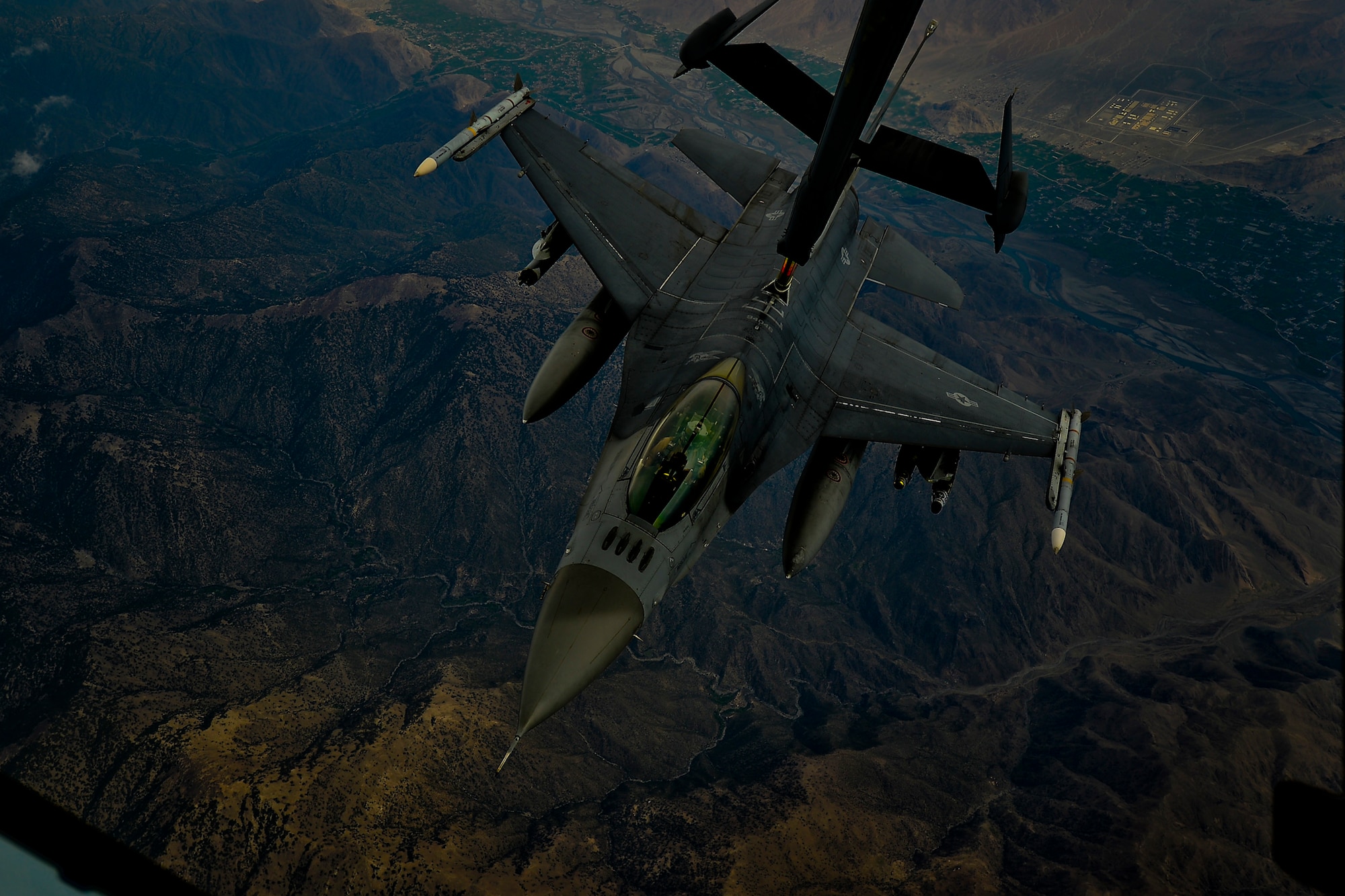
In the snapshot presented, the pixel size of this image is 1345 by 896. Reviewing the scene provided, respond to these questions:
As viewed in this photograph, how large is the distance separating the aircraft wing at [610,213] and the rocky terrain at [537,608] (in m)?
20.9

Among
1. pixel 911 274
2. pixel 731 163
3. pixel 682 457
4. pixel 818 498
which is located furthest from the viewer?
pixel 731 163

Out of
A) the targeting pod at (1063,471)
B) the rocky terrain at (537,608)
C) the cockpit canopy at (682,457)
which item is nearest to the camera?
the cockpit canopy at (682,457)

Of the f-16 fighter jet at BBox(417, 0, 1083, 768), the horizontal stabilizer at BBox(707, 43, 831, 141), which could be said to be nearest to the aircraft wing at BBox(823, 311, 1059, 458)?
the f-16 fighter jet at BBox(417, 0, 1083, 768)

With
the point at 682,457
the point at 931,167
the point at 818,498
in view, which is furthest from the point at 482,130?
the point at 818,498

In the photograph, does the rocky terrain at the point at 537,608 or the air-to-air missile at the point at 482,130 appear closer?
the air-to-air missile at the point at 482,130

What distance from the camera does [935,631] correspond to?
14400cm

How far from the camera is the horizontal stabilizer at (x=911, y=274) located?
31578mm

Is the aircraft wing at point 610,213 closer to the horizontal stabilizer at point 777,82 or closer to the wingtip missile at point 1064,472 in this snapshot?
the horizontal stabilizer at point 777,82

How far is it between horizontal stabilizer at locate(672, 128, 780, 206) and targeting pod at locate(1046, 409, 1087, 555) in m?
17.6

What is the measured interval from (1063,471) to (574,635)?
19317mm

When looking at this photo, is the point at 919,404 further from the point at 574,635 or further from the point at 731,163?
the point at 574,635

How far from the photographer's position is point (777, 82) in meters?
18.2

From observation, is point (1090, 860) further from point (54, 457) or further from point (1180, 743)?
point (54, 457)

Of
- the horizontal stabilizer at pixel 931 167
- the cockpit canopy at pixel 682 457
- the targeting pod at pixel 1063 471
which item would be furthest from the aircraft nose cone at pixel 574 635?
the targeting pod at pixel 1063 471
